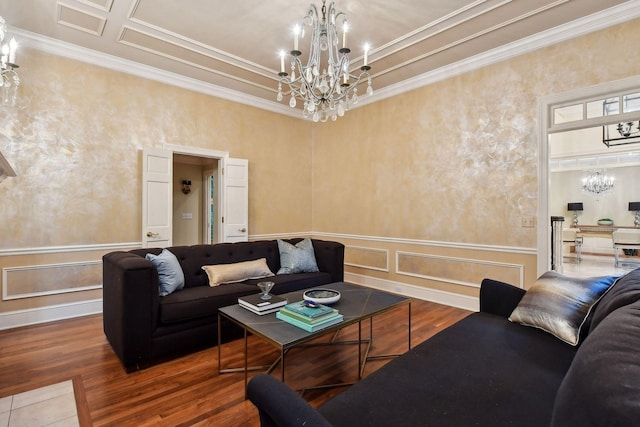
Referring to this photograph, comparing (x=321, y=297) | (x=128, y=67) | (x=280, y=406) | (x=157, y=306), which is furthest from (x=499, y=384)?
(x=128, y=67)

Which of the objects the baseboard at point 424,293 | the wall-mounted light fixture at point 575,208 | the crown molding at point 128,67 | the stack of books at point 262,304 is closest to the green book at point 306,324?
the stack of books at point 262,304

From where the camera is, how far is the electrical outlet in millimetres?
3327

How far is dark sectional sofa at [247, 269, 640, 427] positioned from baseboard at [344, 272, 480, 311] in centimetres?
198

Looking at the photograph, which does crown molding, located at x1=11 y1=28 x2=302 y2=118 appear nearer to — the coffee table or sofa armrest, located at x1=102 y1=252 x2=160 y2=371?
sofa armrest, located at x1=102 y1=252 x2=160 y2=371

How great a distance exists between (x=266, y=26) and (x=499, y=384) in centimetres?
349

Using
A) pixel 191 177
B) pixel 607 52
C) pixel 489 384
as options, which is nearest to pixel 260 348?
pixel 489 384

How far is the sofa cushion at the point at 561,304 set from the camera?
1.71m

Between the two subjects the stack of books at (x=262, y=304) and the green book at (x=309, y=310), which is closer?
the green book at (x=309, y=310)

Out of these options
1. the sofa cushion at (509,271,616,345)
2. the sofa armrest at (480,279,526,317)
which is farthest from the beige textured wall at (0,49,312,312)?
the sofa cushion at (509,271,616,345)

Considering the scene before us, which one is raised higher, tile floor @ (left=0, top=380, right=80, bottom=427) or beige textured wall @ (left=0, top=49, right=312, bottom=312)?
beige textured wall @ (left=0, top=49, right=312, bottom=312)

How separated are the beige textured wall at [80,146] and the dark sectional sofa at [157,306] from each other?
128 centimetres

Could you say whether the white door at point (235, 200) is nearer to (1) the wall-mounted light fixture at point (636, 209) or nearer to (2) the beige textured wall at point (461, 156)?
(2) the beige textured wall at point (461, 156)

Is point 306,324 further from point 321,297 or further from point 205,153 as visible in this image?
point 205,153

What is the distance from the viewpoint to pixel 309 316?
6.27 feet
